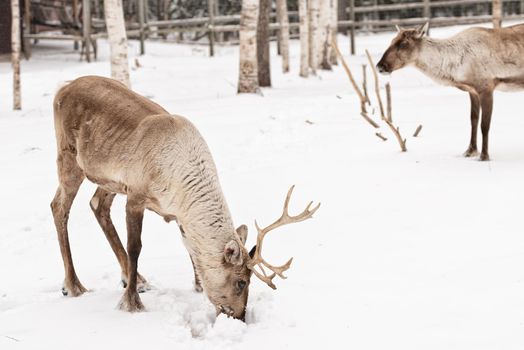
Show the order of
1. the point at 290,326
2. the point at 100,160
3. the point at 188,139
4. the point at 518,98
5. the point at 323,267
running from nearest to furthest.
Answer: the point at 290,326
the point at 188,139
the point at 100,160
the point at 323,267
the point at 518,98

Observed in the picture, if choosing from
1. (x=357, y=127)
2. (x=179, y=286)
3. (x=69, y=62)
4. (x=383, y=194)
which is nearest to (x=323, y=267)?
(x=179, y=286)

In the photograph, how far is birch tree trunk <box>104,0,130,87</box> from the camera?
11523 millimetres

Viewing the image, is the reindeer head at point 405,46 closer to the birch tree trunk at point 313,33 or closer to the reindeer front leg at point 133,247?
the reindeer front leg at point 133,247

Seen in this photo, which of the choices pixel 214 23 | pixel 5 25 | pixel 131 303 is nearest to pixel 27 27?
pixel 5 25

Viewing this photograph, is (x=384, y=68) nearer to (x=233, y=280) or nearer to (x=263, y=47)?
(x=233, y=280)

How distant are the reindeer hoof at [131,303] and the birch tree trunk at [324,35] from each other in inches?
601

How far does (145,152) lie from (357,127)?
19.6 feet

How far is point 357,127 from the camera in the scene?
10.1 m

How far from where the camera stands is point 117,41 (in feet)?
38.1

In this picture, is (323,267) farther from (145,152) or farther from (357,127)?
(357,127)

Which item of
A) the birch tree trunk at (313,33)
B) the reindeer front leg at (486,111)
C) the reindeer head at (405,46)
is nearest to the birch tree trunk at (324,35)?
the birch tree trunk at (313,33)

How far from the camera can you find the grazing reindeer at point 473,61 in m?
8.09

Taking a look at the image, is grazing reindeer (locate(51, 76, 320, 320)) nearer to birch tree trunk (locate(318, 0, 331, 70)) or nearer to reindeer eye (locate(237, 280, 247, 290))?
reindeer eye (locate(237, 280, 247, 290))

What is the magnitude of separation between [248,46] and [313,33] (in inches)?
225
